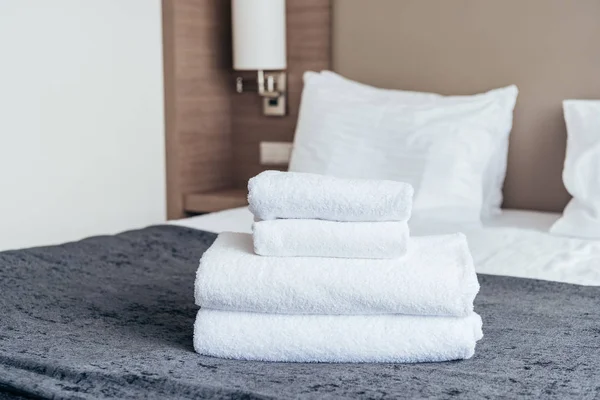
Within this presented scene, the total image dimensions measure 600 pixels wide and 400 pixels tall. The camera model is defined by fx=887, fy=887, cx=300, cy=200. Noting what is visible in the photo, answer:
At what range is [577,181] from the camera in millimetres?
2314

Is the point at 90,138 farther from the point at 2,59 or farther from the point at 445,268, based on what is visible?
the point at 445,268

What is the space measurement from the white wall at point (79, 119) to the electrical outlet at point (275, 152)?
1.19ft

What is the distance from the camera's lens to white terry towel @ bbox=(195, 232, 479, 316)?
1.21m

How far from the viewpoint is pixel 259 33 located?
117 inches

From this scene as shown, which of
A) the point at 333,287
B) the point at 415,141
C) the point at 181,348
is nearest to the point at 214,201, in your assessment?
the point at 415,141

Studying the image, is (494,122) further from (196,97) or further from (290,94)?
(196,97)

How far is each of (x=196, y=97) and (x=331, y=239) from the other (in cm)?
197

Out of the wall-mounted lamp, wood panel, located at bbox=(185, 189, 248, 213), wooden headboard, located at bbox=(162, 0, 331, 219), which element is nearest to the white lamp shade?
the wall-mounted lamp

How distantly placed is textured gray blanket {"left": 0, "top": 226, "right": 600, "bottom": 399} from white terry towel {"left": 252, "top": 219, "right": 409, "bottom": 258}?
0.52ft

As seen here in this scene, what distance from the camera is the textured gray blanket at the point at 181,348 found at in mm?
1124

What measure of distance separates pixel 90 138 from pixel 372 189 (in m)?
1.78

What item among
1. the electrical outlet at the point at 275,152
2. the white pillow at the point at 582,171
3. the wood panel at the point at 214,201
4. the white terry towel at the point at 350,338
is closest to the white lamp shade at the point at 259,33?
the electrical outlet at the point at 275,152

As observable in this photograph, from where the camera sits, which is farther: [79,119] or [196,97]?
[196,97]

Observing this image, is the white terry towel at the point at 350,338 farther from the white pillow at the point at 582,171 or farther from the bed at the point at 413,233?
the white pillow at the point at 582,171
